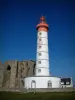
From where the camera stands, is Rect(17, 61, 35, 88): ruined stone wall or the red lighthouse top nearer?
the red lighthouse top

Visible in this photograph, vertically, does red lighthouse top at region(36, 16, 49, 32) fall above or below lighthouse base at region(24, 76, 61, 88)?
above

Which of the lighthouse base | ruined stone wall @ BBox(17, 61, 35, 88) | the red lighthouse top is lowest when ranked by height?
the lighthouse base

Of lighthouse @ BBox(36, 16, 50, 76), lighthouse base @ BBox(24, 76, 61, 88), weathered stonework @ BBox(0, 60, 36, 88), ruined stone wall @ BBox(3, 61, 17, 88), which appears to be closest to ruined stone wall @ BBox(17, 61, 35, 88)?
weathered stonework @ BBox(0, 60, 36, 88)

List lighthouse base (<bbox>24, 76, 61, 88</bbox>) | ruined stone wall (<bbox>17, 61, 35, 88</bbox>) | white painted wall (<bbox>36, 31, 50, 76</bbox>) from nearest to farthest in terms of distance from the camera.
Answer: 1. lighthouse base (<bbox>24, 76, 61, 88</bbox>)
2. white painted wall (<bbox>36, 31, 50, 76</bbox>)
3. ruined stone wall (<bbox>17, 61, 35, 88</bbox>)

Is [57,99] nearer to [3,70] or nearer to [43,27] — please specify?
[43,27]

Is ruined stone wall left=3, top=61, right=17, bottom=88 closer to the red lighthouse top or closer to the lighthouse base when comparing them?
the lighthouse base

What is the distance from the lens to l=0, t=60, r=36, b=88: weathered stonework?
93.2ft

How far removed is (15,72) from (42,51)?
10.3 m

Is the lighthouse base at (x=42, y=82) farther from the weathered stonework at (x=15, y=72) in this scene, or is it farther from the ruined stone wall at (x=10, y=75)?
the ruined stone wall at (x=10, y=75)

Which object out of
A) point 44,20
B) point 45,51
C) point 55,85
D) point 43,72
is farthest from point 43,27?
point 55,85

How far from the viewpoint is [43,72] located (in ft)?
64.1

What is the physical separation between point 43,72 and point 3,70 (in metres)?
10.2

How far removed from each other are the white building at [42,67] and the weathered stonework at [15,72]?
8.35 metres

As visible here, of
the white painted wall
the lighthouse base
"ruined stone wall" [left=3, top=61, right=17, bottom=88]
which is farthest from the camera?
"ruined stone wall" [left=3, top=61, right=17, bottom=88]
